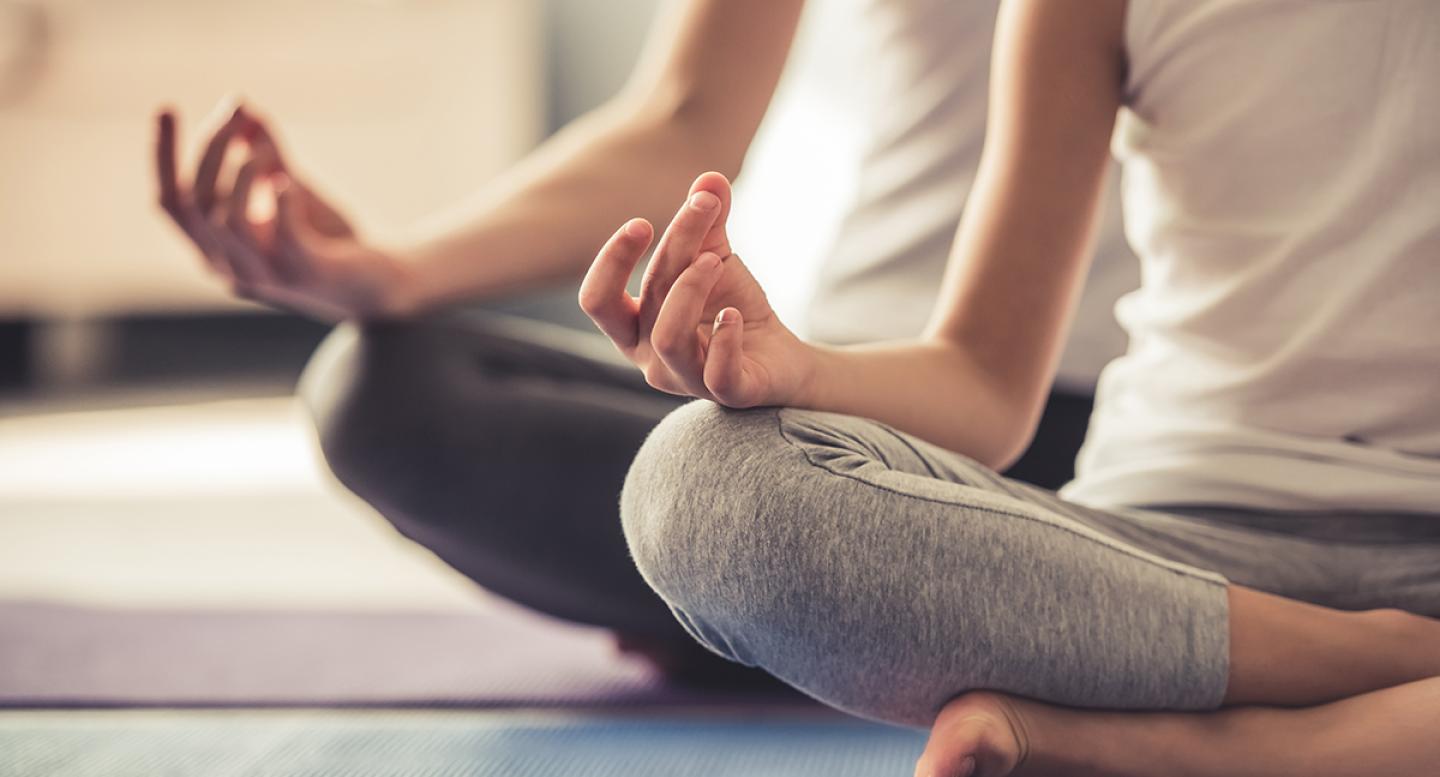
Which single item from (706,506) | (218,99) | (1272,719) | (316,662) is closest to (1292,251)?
(1272,719)

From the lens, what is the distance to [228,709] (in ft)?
2.86

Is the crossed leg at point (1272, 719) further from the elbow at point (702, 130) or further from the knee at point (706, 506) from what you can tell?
A: the elbow at point (702, 130)

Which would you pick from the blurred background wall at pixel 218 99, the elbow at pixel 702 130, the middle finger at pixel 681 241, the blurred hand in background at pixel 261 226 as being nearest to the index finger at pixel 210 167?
the blurred hand in background at pixel 261 226

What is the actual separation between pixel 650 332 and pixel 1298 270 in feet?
1.13

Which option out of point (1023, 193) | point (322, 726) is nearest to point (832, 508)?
point (1023, 193)

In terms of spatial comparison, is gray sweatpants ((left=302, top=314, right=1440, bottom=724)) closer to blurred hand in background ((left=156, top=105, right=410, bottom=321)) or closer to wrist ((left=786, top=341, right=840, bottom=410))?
wrist ((left=786, top=341, right=840, bottom=410))

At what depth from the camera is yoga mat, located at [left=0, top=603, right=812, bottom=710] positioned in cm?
89

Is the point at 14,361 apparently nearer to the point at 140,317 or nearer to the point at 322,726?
the point at 140,317

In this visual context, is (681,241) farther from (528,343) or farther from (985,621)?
(528,343)

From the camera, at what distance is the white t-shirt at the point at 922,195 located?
3.23ft

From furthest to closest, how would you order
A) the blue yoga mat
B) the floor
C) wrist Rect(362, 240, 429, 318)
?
1. the floor
2. wrist Rect(362, 240, 429, 318)
3. the blue yoga mat

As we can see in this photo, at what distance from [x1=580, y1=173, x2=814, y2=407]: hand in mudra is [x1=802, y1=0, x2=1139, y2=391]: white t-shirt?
1.47 feet

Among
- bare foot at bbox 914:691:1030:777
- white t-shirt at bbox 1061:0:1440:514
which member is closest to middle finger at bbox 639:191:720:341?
bare foot at bbox 914:691:1030:777

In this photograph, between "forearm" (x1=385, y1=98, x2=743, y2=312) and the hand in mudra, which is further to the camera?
"forearm" (x1=385, y1=98, x2=743, y2=312)
